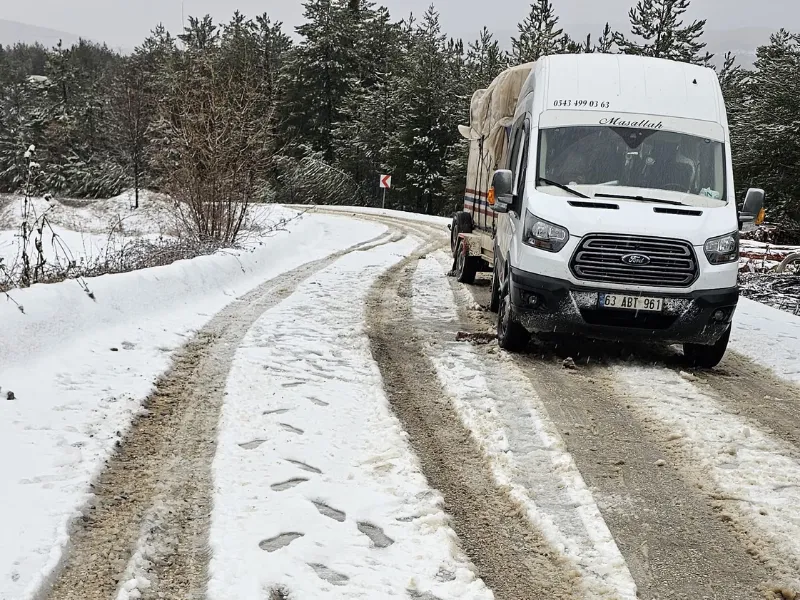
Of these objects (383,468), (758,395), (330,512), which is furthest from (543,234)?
(330,512)

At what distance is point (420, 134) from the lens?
43.8m

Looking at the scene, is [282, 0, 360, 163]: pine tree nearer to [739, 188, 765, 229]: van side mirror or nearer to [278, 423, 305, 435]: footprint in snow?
[739, 188, 765, 229]: van side mirror

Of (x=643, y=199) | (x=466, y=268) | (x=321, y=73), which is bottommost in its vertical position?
(x=466, y=268)

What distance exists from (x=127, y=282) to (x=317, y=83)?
47.3 meters

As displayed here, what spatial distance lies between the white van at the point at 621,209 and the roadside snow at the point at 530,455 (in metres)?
0.84

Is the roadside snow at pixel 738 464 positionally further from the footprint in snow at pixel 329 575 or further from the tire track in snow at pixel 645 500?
the footprint in snow at pixel 329 575

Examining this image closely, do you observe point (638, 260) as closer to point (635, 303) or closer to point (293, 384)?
point (635, 303)

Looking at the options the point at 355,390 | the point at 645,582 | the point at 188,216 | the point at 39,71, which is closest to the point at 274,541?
the point at 645,582

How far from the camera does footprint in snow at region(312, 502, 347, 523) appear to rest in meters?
3.47

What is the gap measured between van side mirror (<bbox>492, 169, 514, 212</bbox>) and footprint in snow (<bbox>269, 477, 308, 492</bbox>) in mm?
4269

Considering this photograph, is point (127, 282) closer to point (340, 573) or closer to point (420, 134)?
point (340, 573)

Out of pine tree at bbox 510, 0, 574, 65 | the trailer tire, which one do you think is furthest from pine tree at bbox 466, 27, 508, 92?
the trailer tire

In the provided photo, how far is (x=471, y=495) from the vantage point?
3820 mm

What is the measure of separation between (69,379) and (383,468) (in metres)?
2.62
